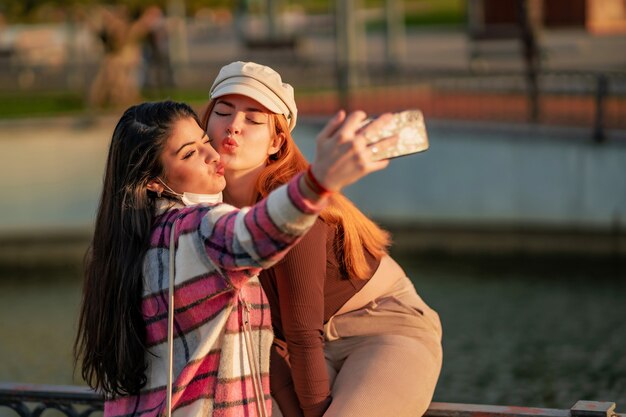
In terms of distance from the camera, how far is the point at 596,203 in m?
12.6

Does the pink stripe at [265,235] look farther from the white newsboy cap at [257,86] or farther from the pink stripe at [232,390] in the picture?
the white newsboy cap at [257,86]

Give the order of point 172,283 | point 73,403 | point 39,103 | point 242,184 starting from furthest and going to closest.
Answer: point 39,103 < point 73,403 < point 242,184 < point 172,283

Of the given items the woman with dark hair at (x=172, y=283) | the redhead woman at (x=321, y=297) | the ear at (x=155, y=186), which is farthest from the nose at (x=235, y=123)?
the ear at (x=155, y=186)

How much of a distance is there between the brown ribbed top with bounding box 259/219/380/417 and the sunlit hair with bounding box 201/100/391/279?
0.16 ft

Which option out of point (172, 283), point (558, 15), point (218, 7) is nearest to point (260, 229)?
point (172, 283)

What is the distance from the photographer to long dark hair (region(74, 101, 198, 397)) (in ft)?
9.33

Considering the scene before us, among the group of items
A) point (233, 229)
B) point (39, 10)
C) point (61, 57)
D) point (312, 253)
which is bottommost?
point (61, 57)

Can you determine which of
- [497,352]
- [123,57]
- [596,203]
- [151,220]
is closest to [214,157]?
[151,220]

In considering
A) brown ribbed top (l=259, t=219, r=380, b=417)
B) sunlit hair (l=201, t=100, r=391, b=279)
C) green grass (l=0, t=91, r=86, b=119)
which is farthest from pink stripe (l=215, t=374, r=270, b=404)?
green grass (l=0, t=91, r=86, b=119)

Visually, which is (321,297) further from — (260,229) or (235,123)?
(260,229)

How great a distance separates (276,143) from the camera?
333 centimetres

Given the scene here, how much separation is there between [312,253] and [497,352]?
20.5 ft

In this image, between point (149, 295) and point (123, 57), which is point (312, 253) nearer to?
point (149, 295)

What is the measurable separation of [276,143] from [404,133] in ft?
2.87
